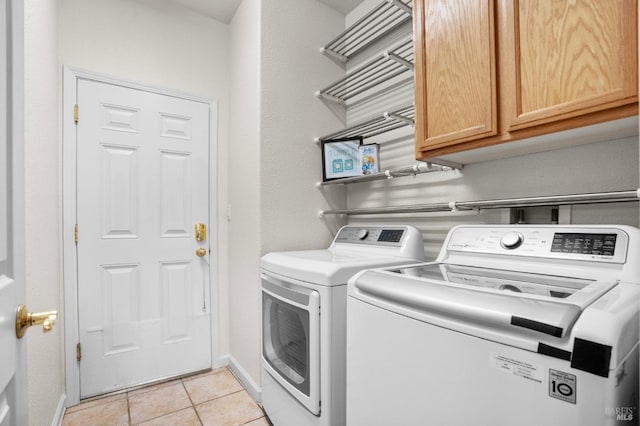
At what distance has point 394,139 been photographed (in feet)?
6.43

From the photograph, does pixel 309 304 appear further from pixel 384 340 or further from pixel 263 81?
pixel 263 81

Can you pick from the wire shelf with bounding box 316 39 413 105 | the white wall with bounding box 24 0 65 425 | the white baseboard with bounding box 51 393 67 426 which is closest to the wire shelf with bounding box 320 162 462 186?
the wire shelf with bounding box 316 39 413 105

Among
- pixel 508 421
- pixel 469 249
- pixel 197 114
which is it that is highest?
pixel 197 114

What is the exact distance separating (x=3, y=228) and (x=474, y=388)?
1.03 meters

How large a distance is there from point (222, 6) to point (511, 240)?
239cm

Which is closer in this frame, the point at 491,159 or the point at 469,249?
the point at 469,249

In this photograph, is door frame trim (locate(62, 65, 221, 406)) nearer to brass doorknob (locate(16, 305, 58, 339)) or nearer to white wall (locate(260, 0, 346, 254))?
white wall (locate(260, 0, 346, 254))

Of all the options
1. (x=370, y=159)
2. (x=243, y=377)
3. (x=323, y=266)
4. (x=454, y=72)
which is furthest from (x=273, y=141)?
(x=243, y=377)

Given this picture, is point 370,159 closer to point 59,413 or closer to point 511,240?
point 511,240

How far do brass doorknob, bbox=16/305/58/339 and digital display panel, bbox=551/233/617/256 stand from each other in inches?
55.8

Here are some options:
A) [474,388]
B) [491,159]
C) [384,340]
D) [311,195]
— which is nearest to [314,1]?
[311,195]

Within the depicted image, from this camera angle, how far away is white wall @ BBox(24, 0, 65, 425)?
1222 millimetres

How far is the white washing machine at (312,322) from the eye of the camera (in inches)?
49.5

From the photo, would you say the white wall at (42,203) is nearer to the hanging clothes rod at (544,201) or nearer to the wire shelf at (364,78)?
the wire shelf at (364,78)
